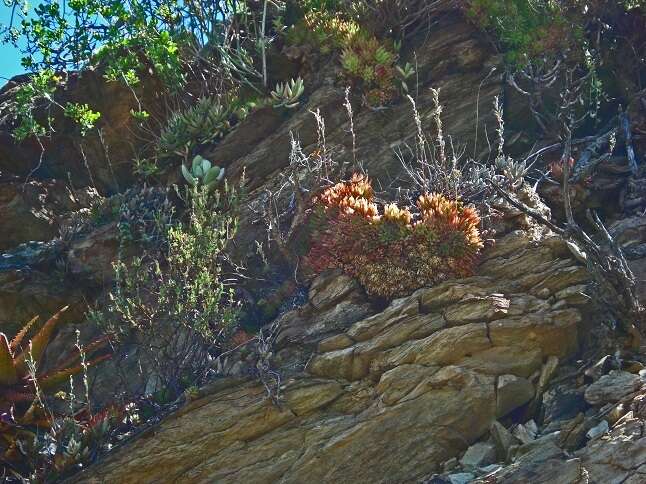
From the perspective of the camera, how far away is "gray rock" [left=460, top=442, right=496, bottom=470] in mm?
6074

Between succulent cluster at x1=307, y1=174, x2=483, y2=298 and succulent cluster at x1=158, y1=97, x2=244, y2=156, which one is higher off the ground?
succulent cluster at x1=158, y1=97, x2=244, y2=156

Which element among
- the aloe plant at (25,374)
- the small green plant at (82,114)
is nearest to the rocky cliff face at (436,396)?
the aloe plant at (25,374)

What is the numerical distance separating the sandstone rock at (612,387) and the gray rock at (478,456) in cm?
95

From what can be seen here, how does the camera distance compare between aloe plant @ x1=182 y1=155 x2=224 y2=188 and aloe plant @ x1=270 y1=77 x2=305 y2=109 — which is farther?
aloe plant @ x1=270 y1=77 x2=305 y2=109

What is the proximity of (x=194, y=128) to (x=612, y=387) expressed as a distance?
706 cm

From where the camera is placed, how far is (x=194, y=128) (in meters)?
10.5

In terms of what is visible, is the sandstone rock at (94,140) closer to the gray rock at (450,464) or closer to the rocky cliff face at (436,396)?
the rocky cliff face at (436,396)

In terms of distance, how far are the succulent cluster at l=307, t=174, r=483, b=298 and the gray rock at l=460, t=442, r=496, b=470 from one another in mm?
1748

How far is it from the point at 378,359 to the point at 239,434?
4.90ft

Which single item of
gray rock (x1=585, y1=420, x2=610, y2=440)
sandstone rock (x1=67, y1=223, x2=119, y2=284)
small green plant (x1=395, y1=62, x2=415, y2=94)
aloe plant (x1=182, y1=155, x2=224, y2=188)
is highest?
small green plant (x1=395, y1=62, x2=415, y2=94)

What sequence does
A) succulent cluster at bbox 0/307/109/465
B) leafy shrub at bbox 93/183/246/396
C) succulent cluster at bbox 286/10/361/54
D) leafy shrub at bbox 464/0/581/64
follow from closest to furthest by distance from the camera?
succulent cluster at bbox 0/307/109/465 → leafy shrub at bbox 93/183/246/396 → leafy shrub at bbox 464/0/581/64 → succulent cluster at bbox 286/10/361/54

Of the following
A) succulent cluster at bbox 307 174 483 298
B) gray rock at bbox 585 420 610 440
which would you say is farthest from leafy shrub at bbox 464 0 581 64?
gray rock at bbox 585 420 610 440

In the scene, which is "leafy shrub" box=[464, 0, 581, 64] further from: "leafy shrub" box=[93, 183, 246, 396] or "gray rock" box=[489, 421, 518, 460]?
→ "gray rock" box=[489, 421, 518, 460]

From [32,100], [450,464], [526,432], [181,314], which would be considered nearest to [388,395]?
[450,464]
